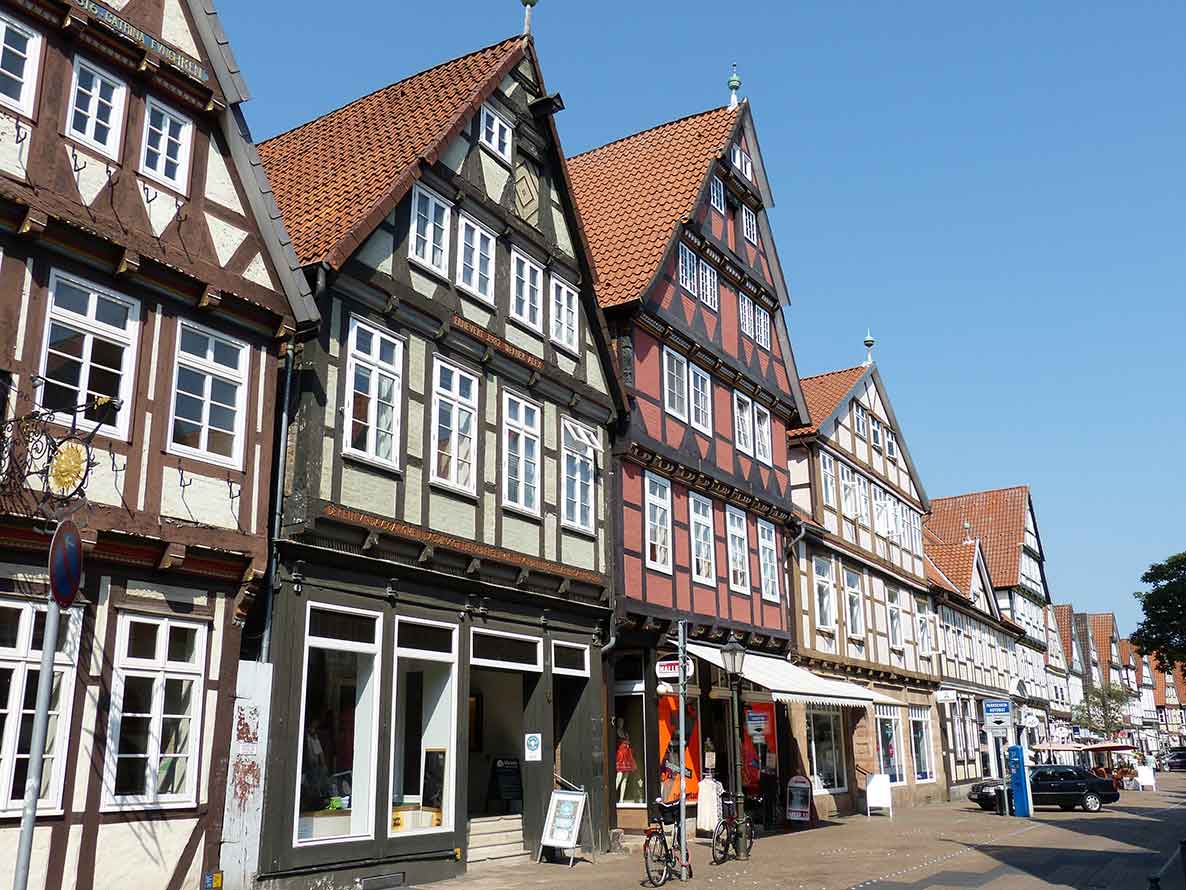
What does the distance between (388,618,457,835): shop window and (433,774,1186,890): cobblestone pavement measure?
43.4 inches

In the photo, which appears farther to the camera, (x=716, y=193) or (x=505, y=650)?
(x=716, y=193)

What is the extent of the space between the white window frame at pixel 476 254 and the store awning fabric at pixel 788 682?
7943 mm

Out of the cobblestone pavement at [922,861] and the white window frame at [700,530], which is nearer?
the cobblestone pavement at [922,861]

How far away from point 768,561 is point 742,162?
9960mm

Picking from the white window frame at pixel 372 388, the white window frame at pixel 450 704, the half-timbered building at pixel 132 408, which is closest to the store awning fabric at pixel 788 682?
the white window frame at pixel 450 704

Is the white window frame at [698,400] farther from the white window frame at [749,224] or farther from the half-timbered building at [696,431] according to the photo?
the white window frame at [749,224]

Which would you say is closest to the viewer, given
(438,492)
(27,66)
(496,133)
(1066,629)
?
(27,66)

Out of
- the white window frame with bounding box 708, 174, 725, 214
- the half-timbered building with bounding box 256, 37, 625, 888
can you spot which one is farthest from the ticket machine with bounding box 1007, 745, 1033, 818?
the white window frame with bounding box 708, 174, 725, 214

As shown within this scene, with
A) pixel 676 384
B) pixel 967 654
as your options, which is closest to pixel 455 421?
pixel 676 384

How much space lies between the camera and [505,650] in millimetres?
17641

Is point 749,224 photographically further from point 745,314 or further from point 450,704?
point 450,704

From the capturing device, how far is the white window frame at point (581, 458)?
1944cm

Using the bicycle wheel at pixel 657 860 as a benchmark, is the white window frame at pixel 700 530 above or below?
above

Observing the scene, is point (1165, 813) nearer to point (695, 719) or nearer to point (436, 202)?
point (695, 719)
